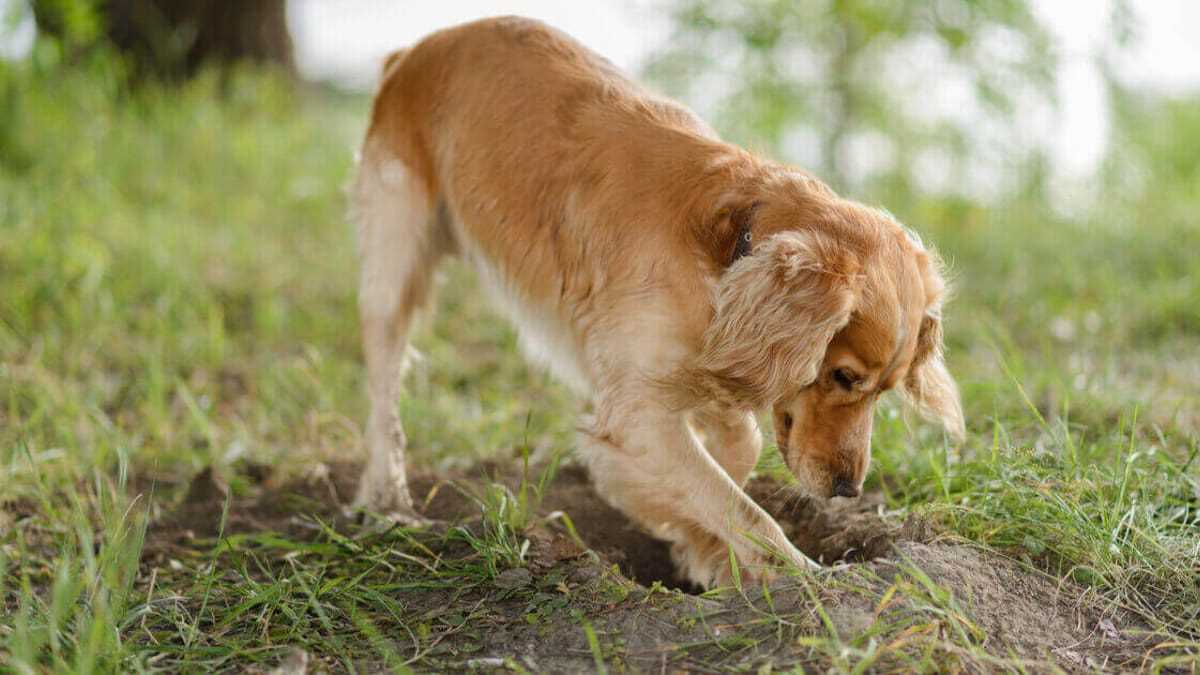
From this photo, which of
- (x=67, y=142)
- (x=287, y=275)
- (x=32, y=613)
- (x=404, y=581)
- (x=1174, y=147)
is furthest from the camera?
(x=1174, y=147)

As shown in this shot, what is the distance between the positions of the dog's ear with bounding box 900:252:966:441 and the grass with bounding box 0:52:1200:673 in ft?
0.44

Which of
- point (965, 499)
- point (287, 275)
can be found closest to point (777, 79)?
point (287, 275)

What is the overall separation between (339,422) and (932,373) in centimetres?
217

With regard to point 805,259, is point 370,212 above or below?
below

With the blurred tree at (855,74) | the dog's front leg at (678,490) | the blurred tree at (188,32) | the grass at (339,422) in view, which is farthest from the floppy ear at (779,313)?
the blurred tree at (188,32)

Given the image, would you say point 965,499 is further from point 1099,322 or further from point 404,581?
point 1099,322

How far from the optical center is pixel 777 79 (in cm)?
735

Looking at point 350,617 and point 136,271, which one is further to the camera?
point 136,271

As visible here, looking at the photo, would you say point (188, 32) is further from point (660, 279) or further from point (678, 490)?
point (678, 490)

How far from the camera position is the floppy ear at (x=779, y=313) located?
104 inches

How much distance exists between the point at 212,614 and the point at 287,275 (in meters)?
3.60

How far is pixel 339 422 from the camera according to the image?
170 inches

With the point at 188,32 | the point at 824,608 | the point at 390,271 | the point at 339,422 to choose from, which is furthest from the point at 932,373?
the point at 188,32

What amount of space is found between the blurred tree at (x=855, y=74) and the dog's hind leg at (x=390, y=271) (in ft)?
11.9
